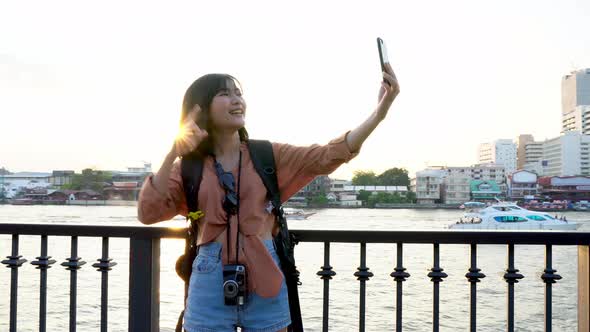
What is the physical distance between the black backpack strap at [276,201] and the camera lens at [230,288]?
177mm

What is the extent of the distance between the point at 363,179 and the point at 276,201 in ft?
240

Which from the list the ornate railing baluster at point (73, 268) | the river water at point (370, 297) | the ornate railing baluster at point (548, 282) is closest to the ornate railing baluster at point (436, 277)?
the ornate railing baluster at point (548, 282)

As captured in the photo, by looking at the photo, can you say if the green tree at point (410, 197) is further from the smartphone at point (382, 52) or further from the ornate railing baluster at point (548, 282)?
the smartphone at point (382, 52)

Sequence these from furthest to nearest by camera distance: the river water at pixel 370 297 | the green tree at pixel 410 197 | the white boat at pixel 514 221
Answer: the green tree at pixel 410 197 → the white boat at pixel 514 221 → the river water at pixel 370 297

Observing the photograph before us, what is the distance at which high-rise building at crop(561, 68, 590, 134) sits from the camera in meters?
94.4

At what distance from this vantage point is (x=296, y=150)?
1.63 metres

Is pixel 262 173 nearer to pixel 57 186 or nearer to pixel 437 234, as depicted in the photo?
pixel 437 234

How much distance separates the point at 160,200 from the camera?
5.17ft

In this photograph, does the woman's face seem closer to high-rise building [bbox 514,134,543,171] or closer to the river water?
the river water

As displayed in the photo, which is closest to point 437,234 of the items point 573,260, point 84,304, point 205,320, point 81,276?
point 205,320

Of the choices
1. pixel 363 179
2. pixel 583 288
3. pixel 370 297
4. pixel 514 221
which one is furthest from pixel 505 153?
A: pixel 583 288

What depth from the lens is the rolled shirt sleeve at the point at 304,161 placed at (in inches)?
61.3

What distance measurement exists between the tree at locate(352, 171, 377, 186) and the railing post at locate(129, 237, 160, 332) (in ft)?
238

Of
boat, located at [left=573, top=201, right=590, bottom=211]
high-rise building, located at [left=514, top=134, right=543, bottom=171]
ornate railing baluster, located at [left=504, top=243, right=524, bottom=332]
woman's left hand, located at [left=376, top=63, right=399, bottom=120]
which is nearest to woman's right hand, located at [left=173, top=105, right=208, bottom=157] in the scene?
woman's left hand, located at [left=376, top=63, right=399, bottom=120]
